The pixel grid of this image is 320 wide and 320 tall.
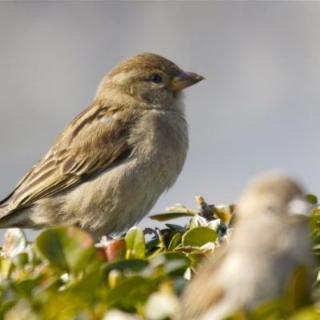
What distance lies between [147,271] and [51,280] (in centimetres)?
25

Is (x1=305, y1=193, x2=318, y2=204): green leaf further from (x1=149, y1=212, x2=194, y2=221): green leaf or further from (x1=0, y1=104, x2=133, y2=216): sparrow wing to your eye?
(x1=0, y1=104, x2=133, y2=216): sparrow wing

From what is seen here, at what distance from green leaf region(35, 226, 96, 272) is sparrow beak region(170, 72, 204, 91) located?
4.93 m

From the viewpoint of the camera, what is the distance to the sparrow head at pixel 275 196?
7.90ft

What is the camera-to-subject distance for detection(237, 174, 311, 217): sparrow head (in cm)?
241

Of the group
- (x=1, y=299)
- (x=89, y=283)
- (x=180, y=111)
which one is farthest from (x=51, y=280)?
(x=180, y=111)

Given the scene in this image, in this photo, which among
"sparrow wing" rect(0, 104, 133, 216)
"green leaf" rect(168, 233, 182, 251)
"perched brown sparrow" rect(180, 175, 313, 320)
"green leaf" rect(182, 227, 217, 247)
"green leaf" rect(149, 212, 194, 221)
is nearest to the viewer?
"perched brown sparrow" rect(180, 175, 313, 320)

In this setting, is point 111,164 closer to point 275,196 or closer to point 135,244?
point 135,244

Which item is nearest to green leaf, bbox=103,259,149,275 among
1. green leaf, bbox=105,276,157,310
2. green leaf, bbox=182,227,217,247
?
green leaf, bbox=105,276,157,310

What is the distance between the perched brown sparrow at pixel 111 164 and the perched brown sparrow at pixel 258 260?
391 cm

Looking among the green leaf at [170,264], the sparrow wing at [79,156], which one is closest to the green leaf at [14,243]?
the green leaf at [170,264]

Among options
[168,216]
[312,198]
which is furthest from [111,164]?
[312,198]

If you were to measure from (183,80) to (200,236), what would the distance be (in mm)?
4292

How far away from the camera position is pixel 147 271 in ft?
7.84

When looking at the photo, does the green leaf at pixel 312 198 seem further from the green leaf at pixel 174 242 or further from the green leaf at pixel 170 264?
the green leaf at pixel 170 264
